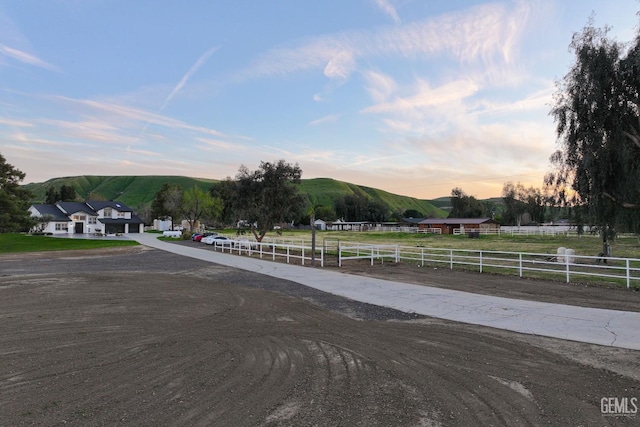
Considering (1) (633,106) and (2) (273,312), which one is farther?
(1) (633,106)

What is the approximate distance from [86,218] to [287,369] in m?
85.1

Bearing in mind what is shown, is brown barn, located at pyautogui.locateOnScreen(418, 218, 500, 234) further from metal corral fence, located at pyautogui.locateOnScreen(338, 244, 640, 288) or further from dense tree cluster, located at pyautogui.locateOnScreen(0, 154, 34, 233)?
dense tree cluster, located at pyautogui.locateOnScreen(0, 154, 34, 233)

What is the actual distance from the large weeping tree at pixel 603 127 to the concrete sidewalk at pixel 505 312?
11.2m

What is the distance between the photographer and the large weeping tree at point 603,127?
16.8 metres

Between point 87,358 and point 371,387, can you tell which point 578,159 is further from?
point 87,358

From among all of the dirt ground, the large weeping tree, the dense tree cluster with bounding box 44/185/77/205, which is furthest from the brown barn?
the dense tree cluster with bounding box 44/185/77/205

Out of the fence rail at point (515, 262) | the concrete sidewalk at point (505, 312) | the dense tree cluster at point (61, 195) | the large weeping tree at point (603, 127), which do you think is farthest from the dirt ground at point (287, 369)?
the dense tree cluster at point (61, 195)

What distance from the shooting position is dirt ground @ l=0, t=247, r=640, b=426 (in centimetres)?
385

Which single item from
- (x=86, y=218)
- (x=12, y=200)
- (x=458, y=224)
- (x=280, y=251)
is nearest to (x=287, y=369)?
(x=280, y=251)

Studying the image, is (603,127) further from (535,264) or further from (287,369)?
(287,369)

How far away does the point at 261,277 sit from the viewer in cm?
1552

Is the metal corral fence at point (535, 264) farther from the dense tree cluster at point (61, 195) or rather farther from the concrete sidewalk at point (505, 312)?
the dense tree cluster at point (61, 195)

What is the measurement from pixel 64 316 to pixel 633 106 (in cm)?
2222

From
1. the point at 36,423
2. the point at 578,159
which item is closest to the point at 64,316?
the point at 36,423
